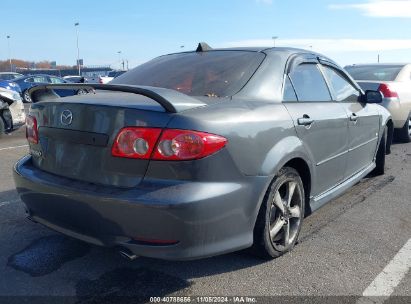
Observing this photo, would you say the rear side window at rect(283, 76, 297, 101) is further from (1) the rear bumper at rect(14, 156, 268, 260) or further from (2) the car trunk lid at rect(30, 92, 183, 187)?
(2) the car trunk lid at rect(30, 92, 183, 187)

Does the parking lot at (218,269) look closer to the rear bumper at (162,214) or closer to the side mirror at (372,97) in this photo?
the rear bumper at (162,214)

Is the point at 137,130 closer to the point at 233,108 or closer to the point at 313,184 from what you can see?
the point at 233,108

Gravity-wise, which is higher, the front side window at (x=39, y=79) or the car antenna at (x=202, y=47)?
the car antenna at (x=202, y=47)

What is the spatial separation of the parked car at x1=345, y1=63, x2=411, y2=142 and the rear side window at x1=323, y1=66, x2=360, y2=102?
348cm

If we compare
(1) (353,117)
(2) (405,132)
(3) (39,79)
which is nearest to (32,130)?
(1) (353,117)

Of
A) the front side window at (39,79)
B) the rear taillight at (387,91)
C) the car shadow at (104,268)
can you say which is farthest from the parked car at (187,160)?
the front side window at (39,79)

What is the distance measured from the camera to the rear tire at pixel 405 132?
325 inches

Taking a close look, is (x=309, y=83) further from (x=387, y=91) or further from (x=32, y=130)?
(x=387, y=91)

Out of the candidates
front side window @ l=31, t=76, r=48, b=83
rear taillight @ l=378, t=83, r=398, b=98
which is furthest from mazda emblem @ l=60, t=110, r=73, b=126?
front side window @ l=31, t=76, r=48, b=83

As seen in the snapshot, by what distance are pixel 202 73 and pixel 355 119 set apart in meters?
1.73

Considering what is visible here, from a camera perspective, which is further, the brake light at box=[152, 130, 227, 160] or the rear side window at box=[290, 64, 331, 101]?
the rear side window at box=[290, 64, 331, 101]

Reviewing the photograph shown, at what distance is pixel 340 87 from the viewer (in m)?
4.23

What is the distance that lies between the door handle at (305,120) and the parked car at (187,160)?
16mm

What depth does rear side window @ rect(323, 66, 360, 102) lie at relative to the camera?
4.05 metres
